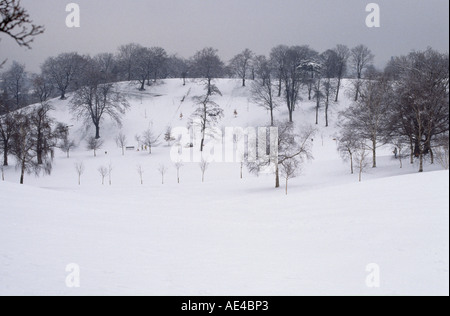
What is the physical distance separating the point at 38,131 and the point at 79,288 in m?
36.2

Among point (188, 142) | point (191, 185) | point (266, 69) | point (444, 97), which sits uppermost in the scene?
point (266, 69)

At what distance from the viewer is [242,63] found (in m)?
77.9

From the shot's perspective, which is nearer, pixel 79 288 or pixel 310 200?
pixel 79 288

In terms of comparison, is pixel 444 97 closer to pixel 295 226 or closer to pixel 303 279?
pixel 295 226

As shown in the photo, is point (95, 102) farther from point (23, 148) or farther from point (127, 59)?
point (127, 59)

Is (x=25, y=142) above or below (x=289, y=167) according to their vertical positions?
above

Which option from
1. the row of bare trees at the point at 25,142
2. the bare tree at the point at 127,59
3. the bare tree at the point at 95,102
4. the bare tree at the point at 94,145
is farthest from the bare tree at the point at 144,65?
the row of bare trees at the point at 25,142

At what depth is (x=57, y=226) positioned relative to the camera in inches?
453

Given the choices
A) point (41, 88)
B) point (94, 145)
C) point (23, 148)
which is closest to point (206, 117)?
point (94, 145)

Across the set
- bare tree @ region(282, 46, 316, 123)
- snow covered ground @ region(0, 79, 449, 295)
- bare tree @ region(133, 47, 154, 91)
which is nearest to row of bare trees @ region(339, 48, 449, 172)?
snow covered ground @ region(0, 79, 449, 295)

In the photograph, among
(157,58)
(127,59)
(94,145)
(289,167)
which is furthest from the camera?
(127,59)

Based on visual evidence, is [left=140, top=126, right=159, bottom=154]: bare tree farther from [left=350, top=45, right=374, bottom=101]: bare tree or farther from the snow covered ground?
[left=350, top=45, right=374, bottom=101]: bare tree

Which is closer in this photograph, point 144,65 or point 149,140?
point 149,140
